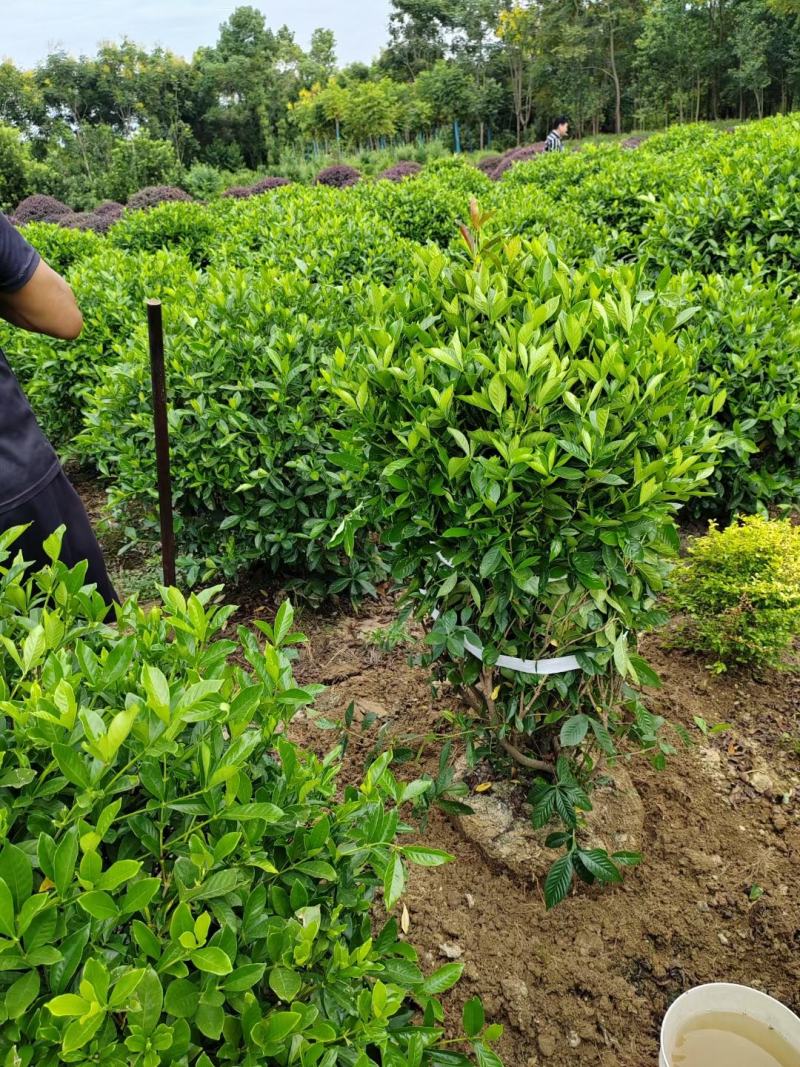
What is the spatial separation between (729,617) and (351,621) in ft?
5.61

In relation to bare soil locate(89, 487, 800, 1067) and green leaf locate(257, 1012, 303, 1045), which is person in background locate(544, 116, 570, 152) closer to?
bare soil locate(89, 487, 800, 1067)

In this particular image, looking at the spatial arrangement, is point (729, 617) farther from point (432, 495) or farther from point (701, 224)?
point (701, 224)

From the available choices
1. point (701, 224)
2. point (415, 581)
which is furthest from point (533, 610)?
point (701, 224)

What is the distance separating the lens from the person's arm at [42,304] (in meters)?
2.31

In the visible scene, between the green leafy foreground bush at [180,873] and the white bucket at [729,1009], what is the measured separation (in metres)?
0.71

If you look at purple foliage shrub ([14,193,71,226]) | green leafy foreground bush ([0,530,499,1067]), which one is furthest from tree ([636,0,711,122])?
green leafy foreground bush ([0,530,499,1067])

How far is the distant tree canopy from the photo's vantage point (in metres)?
34.8

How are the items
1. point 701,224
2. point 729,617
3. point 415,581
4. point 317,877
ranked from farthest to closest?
point 701,224 < point 729,617 < point 415,581 < point 317,877

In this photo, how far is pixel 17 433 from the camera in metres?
2.38

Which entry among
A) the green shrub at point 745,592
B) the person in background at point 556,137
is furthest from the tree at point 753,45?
the green shrub at point 745,592

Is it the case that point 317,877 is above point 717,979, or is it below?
above

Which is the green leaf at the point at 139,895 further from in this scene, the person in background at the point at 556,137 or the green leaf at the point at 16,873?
the person in background at the point at 556,137

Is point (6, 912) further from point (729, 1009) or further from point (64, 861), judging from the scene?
point (729, 1009)

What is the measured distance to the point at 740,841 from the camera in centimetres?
235
